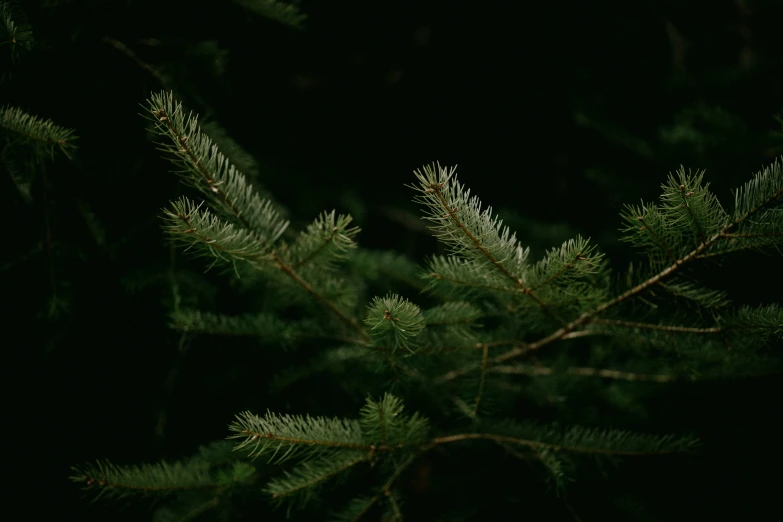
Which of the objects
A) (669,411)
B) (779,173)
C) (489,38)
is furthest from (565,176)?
(779,173)

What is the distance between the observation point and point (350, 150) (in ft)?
6.77

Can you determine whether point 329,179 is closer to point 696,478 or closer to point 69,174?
point 69,174

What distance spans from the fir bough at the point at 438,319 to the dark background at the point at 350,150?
295 mm

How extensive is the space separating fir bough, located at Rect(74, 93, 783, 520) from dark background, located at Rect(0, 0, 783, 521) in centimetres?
29

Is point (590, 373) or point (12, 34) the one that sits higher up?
point (590, 373)

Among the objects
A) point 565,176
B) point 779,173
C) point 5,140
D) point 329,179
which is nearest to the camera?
point 779,173

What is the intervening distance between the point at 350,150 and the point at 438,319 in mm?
1341

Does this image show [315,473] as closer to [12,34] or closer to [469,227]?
[469,227]

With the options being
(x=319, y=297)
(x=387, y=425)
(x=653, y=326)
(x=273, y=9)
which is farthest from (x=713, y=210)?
(x=273, y=9)

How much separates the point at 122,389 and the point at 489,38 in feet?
6.56

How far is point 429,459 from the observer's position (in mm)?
1213

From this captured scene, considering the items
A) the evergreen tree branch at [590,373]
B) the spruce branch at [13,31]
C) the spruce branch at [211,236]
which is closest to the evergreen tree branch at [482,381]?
the evergreen tree branch at [590,373]

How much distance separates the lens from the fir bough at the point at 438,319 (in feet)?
2.31

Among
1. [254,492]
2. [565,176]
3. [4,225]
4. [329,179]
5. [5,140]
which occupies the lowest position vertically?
[254,492]
